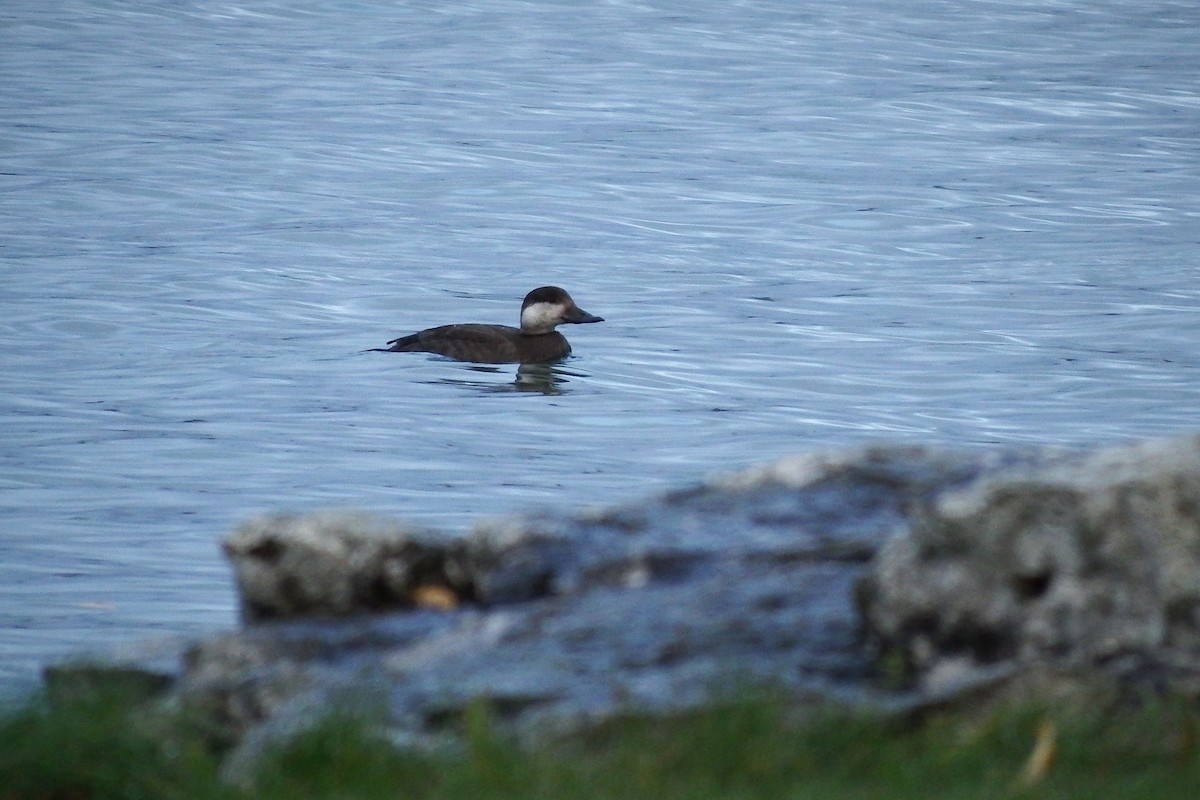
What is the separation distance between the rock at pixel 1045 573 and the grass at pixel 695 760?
0.97ft

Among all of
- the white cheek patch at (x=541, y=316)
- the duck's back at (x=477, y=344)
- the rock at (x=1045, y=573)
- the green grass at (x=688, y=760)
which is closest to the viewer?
the green grass at (x=688, y=760)

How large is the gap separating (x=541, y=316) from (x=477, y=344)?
2.48 feet

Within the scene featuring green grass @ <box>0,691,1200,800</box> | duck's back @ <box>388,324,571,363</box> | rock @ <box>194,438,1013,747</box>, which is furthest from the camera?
duck's back @ <box>388,324,571,363</box>

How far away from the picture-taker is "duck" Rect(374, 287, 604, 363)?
58.7ft

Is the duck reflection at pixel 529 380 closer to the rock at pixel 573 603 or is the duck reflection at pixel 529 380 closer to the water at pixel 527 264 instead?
the water at pixel 527 264

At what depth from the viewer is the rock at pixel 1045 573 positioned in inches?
202

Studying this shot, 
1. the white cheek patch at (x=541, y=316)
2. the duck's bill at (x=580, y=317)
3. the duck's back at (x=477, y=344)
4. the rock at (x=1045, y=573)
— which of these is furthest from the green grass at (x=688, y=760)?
the duck's bill at (x=580, y=317)

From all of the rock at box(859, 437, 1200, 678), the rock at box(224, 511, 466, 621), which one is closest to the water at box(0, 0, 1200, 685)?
the rock at box(224, 511, 466, 621)

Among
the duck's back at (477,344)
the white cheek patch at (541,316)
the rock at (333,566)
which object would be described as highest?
the rock at (333,566)

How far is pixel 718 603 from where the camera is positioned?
5.77m

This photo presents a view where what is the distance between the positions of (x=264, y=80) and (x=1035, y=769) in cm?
3643

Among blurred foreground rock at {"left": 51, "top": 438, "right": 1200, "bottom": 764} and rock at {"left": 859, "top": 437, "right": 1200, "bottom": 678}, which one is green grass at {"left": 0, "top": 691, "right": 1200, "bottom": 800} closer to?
blurred foreground rock at {"left": 51, "top": 438, "right": 1200, "bottom": 764}

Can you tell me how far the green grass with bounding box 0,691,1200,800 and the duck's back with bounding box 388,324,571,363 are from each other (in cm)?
1288

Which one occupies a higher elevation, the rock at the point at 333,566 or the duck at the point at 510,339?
the rock at the point at 333,566
